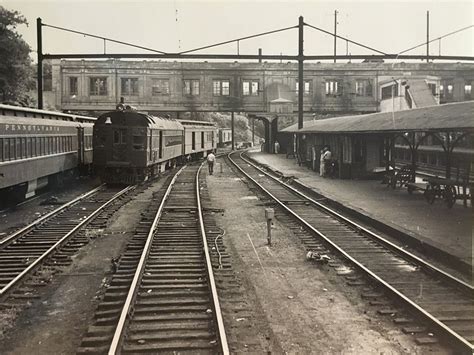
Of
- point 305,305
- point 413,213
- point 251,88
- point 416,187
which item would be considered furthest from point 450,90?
point 305,305

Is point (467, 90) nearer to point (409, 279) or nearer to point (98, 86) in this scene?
point (98, 86)

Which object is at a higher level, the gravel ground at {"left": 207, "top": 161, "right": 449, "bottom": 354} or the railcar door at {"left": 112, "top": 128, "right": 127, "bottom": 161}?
the railcar door at {"left": 112, "top": 128, "right": 127, "bottom": 161}

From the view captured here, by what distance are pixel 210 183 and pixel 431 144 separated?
43.2 feet

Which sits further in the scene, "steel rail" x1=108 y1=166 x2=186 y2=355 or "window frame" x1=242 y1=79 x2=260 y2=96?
"window frame" x1=242 y1=79 x2=260 y2=96

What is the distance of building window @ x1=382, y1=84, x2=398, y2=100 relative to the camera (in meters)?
46.1

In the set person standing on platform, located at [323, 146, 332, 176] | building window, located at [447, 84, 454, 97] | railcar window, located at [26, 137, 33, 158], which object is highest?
building window, located at [447, 84, 454, 97]

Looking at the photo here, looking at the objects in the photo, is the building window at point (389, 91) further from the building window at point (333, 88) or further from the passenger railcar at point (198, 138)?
the passenger railcar at point (198, 138)

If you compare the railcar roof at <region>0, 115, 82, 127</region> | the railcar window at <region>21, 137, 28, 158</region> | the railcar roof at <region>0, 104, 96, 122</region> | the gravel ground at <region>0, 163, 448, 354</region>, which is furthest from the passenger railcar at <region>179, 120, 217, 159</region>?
the gravel ground at <region>0, 163, 448, 354</region>

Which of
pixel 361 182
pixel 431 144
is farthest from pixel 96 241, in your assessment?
pixel 431 144

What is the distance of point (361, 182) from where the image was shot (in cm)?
2395

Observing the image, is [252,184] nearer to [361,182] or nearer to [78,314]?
[361,182]

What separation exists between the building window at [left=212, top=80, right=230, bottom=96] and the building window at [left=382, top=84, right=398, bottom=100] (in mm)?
14514

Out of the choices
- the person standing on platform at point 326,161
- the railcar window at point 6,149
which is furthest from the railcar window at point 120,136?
the person standing on platform at point 326,161

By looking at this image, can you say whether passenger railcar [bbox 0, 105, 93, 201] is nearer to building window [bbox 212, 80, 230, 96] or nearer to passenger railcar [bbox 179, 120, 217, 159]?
passenger railcar [bbox 179, 120, 217, 159]
